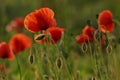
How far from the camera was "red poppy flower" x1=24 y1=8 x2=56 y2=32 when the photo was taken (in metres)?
2.44

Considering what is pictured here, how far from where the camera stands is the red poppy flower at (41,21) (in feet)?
8.00

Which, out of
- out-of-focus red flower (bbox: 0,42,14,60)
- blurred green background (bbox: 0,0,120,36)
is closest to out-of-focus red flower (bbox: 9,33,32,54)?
out-of-focus red flower (bbox: 0,42,14,60)

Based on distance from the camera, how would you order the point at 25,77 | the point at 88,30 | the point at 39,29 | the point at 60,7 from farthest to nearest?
the point at 60,7 < the point at 25,77 < the point at 88,30 < the point at 39,29

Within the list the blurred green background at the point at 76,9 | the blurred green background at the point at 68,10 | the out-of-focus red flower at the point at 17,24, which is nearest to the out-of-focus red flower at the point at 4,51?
the blurred green background at the point at 68,10

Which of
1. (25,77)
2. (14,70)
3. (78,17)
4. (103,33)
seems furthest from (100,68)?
(78,17)

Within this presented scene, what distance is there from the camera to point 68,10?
605 centimetres

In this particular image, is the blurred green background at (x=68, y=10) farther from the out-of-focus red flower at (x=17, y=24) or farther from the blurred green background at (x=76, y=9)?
the out-of-focus red flower at (x=17, y=24)

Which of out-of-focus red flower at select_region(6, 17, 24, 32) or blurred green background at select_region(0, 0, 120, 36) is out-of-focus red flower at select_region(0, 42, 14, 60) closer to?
blurred green background at select_region(0, 0, 120, 36)

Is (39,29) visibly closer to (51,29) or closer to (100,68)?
(51,29)

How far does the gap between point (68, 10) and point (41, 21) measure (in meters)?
3.61

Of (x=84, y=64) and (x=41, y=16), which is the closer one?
(x=41, y=16)

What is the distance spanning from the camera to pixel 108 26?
2533mm

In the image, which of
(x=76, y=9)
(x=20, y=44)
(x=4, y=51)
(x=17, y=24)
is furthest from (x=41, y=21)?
(x=76, y=9)

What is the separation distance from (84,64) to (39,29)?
2.27 m
